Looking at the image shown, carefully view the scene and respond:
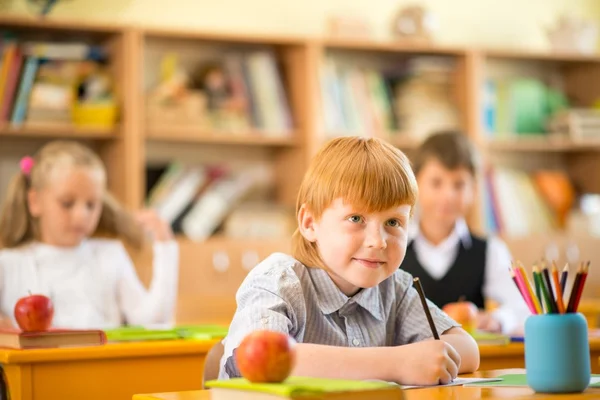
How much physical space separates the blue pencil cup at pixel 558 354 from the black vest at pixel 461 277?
Result: 5.79ft

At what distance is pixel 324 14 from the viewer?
16.1 feet

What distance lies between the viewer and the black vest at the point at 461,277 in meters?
3.13

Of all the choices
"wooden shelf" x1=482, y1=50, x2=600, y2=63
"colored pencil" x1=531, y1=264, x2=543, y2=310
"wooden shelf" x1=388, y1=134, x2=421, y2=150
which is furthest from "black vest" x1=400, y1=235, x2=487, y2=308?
"wooden shelf" x1=482, y1=50, x2=600, y2=63

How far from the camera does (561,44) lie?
5.09 metres

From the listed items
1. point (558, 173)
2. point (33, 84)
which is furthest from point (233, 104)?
point (558, 173)

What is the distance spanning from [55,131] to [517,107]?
231 centimetres

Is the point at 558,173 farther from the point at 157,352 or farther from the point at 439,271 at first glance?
the point at 157,352

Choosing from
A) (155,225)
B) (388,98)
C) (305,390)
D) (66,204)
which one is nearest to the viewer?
(305,390)

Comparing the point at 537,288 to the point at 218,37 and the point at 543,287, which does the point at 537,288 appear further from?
the point at 218,37

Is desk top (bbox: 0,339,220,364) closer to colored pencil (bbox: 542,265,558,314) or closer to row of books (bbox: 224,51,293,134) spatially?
colored pencil (bbox: 542,265,558,314)

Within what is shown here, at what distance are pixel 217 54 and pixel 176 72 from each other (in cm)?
28

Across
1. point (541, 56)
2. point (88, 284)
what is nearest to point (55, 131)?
point (88, 284)

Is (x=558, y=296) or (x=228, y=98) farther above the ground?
(x=228, y=98)

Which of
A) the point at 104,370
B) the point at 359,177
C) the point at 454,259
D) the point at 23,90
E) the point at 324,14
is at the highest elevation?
the point at 324,14
